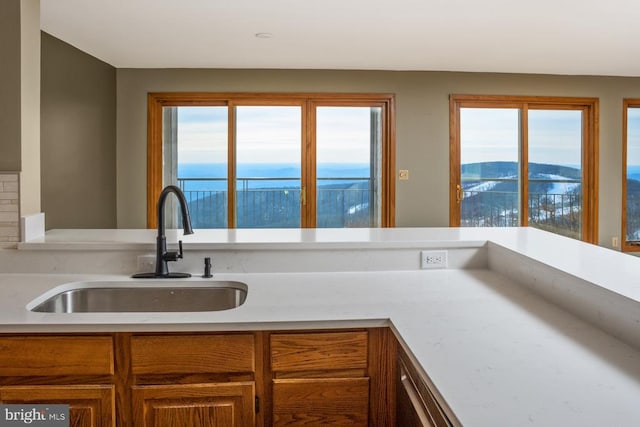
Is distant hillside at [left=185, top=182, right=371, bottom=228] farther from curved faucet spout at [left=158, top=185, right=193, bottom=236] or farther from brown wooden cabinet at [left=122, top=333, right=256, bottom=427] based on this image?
brown wooden cabinet at [left=122, top=333, right=256, bottom=427]

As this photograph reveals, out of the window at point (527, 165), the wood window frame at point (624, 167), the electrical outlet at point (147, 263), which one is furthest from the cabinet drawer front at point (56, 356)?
the wood window frame at point (624, 167)

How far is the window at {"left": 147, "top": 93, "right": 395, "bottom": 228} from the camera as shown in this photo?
18.7ft

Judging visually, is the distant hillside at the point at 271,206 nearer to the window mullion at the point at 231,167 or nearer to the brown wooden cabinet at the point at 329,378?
the window mullion at the point at 231,167

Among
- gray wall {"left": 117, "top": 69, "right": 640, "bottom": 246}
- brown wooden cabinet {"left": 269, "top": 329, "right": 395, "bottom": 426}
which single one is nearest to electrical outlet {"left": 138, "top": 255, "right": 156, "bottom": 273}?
brown wooden cabinet {"left": 269, "top": 329, "right": 395, "bottom": 426}

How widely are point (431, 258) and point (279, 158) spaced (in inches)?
153

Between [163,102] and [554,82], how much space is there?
14.2 feet

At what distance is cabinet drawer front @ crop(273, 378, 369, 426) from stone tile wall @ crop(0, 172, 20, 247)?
1.28 m

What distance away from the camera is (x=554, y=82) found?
19.1ft

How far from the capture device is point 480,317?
1438 mm

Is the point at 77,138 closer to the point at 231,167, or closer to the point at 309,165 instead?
the point at 231,167

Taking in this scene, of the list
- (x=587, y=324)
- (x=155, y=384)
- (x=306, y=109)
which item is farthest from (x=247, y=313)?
(x=306, y=109)

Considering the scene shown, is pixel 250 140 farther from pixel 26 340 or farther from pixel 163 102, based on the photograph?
pixel 26 340

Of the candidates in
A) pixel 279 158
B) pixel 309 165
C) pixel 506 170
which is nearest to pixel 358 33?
pixel 309 165

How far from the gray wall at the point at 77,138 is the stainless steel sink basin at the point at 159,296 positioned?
247cm
